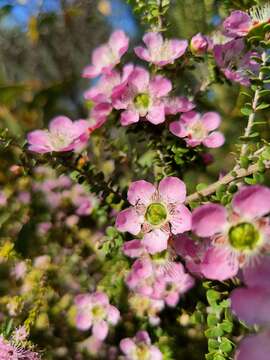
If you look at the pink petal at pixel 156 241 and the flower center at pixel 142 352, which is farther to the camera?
the flower center at pixel 142 352

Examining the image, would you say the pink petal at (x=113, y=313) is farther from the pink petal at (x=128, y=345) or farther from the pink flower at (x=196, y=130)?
the pink flower at (x=196, y=130)

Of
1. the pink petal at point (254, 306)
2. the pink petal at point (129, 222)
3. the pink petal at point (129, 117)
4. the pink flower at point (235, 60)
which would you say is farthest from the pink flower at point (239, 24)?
the pink petal at point (254, 306)

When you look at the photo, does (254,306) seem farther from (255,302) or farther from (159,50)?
(159,50)

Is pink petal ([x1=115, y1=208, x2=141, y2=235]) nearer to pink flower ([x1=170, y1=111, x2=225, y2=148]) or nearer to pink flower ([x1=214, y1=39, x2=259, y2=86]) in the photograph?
pink flower ([x1=170, y1=111, x2=225, y2=148])

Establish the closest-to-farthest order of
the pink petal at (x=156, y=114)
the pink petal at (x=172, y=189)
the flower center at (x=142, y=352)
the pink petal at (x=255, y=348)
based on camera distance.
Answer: the pink petal at (x=255, y=348) < the pink petal at (x=172, y=189) < the pink petal at (x=156, y=114) < the flower center at (x=142, y=352)

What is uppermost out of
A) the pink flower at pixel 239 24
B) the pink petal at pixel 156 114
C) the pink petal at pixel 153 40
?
the pink flower at pixel 239 24

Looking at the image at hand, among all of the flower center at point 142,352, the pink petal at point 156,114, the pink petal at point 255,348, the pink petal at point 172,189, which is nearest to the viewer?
the pink petal at point 255,348

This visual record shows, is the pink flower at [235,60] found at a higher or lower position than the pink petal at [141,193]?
higher
